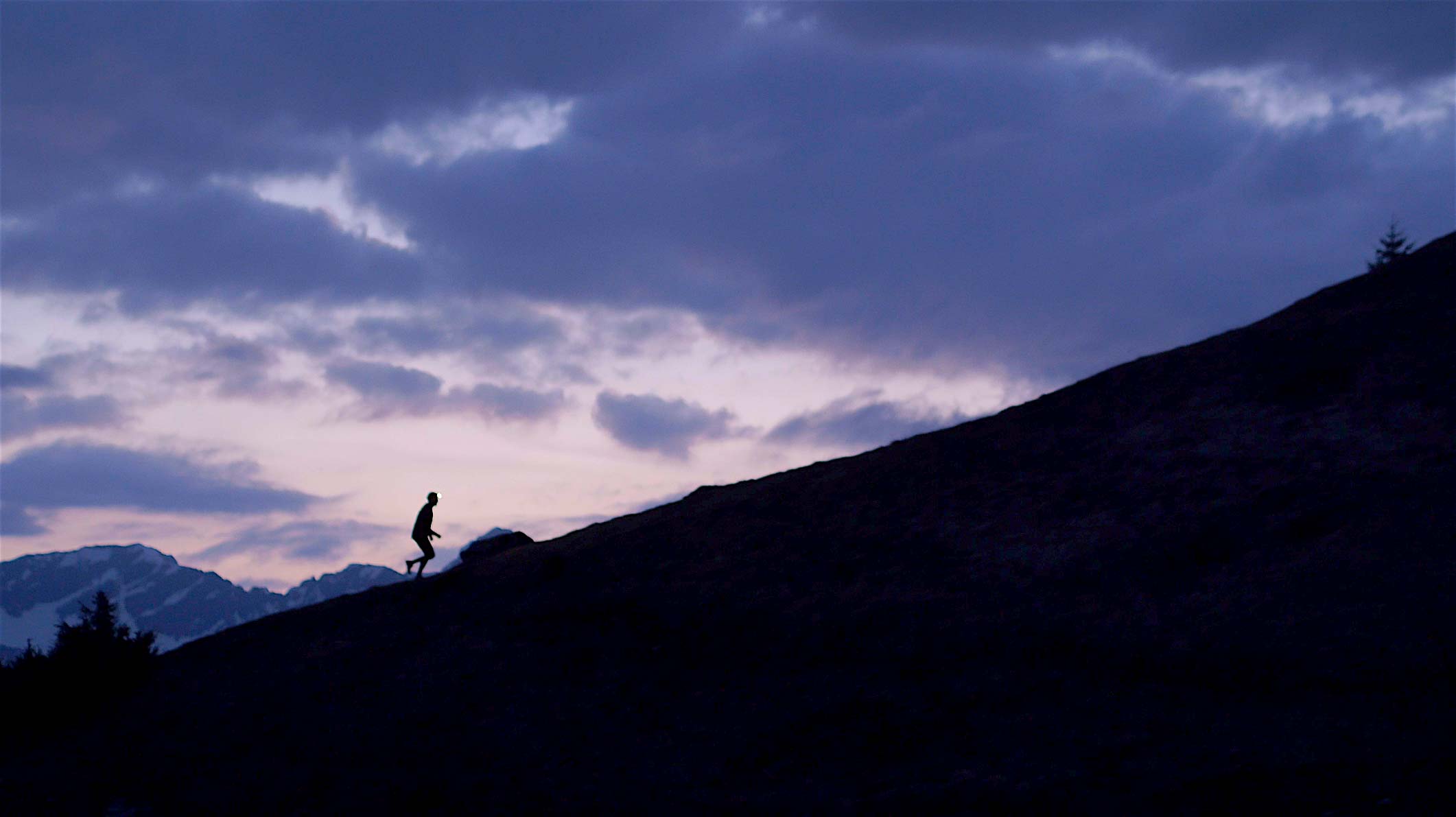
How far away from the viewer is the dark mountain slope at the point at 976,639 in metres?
11.0

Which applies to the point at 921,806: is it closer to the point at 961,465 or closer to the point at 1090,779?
the point at 1090,779

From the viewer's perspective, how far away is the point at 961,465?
21953mm

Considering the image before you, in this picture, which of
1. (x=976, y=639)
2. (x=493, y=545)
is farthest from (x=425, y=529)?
(x=976, y=639)

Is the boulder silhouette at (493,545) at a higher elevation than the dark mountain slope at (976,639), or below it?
higher

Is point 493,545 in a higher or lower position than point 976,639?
higher

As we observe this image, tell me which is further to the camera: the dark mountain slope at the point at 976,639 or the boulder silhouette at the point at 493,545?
the boulder silhouette at the point at 493,545

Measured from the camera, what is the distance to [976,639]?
1479 cm

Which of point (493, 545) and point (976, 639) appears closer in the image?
point (976, 639)

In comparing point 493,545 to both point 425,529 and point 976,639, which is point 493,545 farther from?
point 976,639

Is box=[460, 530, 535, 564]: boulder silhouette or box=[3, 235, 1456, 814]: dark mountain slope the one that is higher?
box=[460, 530, 535, 564]: boulder silhouette

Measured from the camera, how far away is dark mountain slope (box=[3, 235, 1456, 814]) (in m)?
11.0

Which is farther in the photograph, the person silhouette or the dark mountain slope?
the person silhouette

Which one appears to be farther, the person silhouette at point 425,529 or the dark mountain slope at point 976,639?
the person silhouette at point 425,529

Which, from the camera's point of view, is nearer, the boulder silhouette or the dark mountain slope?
the dark mountain slope
